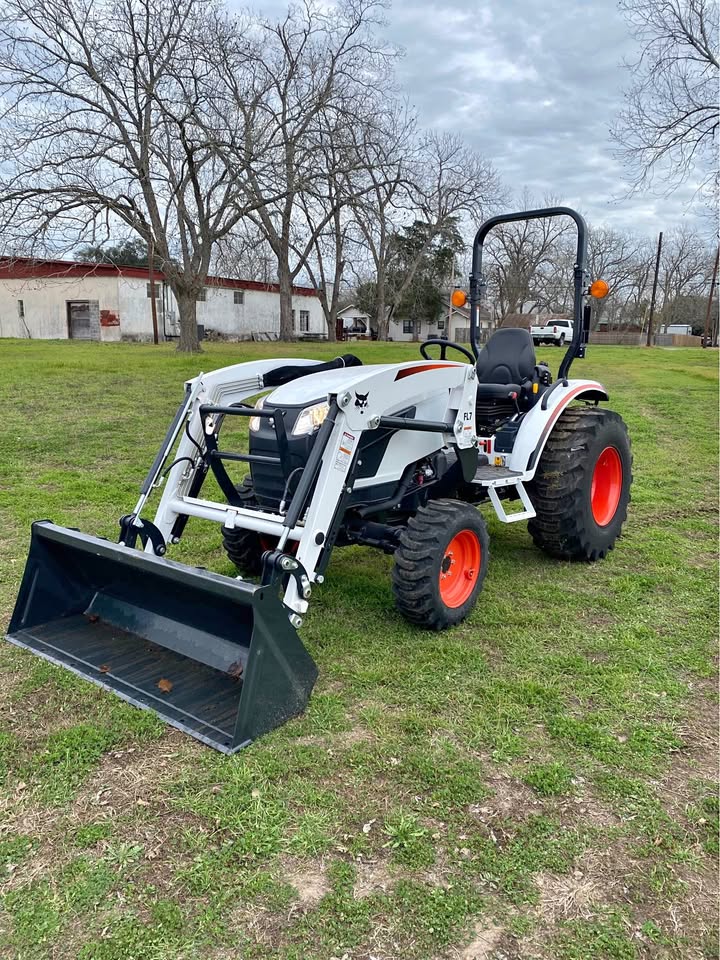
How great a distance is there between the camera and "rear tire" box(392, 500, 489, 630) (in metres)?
3.82

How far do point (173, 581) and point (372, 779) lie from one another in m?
1.25

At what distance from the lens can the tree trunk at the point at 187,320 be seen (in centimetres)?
2152

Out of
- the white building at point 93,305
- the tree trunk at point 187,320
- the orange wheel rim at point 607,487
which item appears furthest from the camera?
the white building at point 93,305

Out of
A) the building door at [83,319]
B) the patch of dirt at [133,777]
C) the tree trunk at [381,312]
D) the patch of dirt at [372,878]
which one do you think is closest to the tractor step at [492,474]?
the patch of dirt at [133,777]

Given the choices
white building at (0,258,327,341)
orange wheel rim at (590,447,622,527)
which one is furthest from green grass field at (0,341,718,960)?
white building at (0,258,327,341)

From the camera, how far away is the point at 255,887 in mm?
2299

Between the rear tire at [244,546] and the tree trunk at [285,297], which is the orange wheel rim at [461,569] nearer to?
the rear tire at [244,546]

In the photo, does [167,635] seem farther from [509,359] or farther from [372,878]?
[509,359]

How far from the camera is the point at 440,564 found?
384 centimetres

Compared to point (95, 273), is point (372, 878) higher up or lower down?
lower down

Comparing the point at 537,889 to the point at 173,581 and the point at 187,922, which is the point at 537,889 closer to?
the point at 187,922

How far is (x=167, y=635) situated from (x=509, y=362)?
9.66 feet

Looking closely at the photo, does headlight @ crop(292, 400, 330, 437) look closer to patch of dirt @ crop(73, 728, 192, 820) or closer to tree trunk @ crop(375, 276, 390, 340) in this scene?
patch of dirt @ crop(73, 728, 192, 820)

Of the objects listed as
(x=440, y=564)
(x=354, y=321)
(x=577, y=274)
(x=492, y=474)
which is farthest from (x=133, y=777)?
(x=354, y=321)
